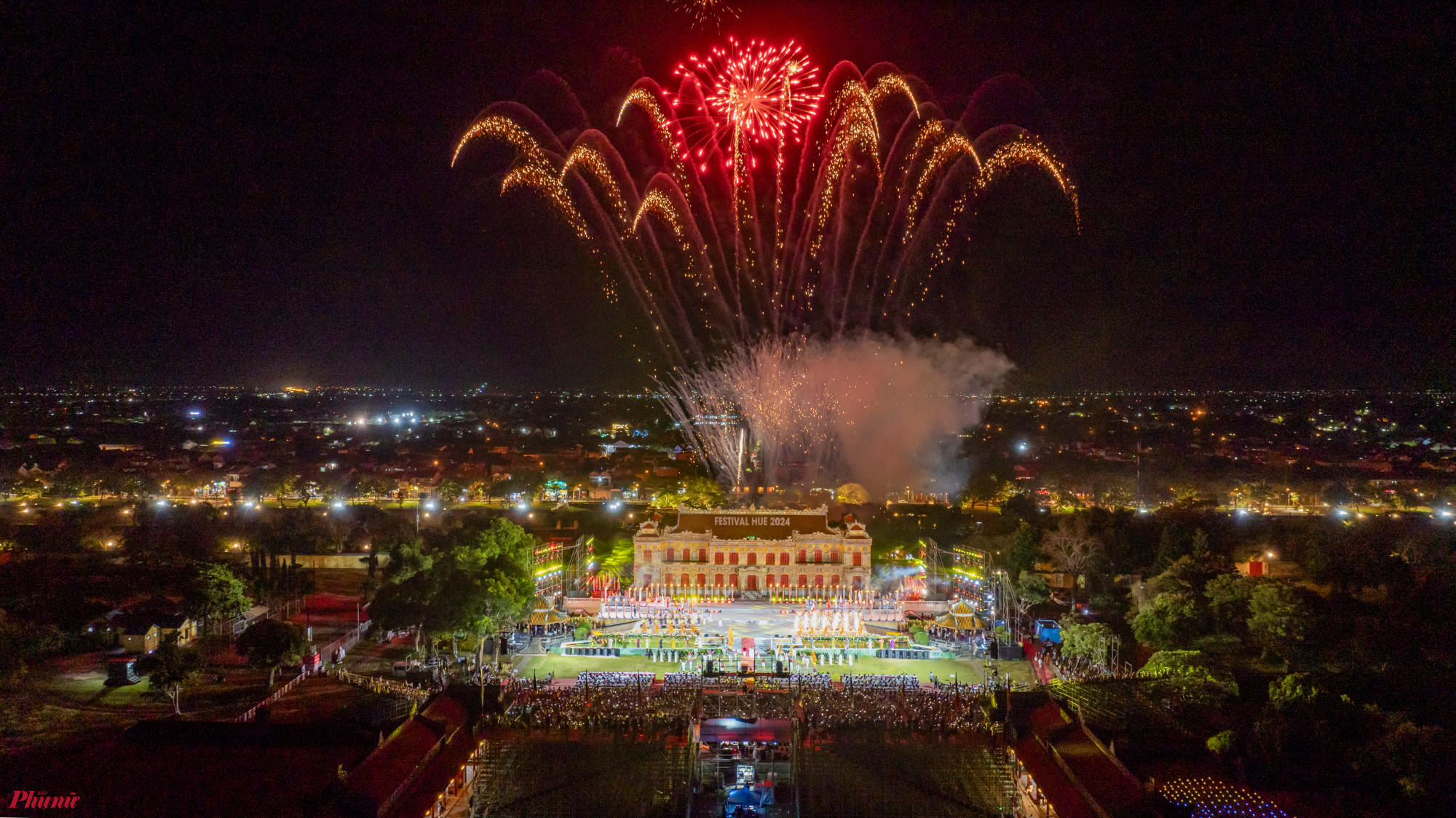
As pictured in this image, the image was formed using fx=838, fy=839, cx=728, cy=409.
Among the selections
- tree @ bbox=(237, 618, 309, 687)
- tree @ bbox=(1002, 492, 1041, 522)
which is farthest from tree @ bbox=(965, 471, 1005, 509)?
tree @ bbox=(237, 618, 309, 687)

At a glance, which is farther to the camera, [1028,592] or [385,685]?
[1028,592]

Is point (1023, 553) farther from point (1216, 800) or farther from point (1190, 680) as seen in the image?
point (1216, 800)

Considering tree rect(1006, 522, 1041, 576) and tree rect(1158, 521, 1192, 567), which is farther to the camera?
tree rect(1006, 522, 1041, 576)

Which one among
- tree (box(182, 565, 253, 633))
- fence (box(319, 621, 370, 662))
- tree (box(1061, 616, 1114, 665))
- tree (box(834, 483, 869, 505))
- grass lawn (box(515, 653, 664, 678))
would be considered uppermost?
tree (box(834, 483, 869, 505))

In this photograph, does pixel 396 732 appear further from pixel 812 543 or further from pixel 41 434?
pixel 41 434

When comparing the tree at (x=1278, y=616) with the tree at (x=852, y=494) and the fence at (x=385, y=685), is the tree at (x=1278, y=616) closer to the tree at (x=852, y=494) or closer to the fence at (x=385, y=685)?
the fence at (x=385, y=685)

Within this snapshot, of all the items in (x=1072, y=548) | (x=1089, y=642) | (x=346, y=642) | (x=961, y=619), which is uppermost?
(x=1072, y=548)

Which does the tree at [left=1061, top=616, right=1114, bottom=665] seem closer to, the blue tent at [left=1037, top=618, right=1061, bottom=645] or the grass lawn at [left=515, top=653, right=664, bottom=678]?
the blue tent at [left=1037, top=618, right=1061, bottom=645]

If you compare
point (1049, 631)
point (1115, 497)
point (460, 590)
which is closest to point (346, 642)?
point (460, 590)
